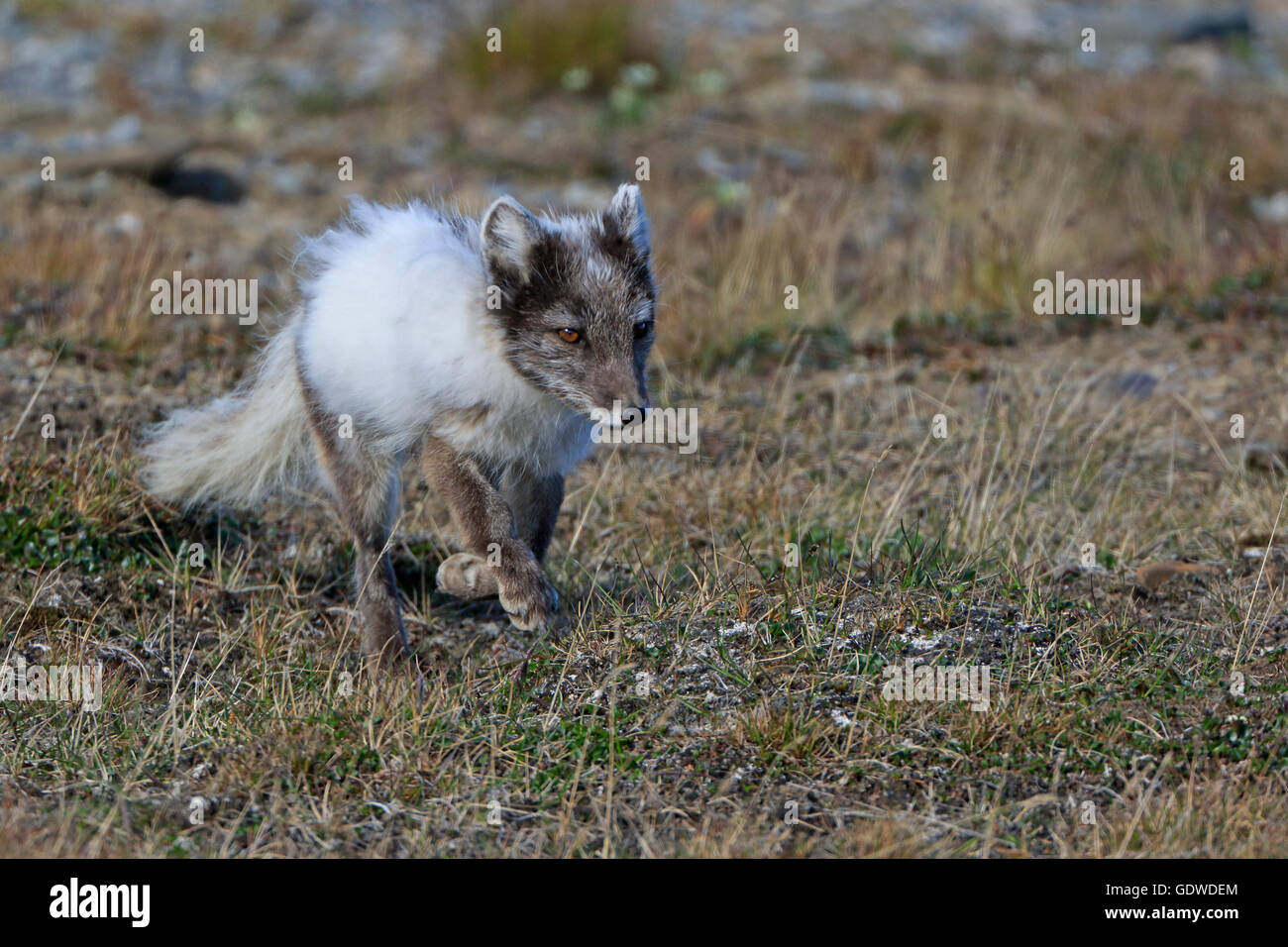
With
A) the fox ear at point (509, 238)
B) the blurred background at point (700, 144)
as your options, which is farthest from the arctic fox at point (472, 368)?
the blurred background at point (700, 144)

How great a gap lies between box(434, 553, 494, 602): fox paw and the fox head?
690 millimetres

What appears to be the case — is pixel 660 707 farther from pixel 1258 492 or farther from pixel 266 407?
pixel 1258 492

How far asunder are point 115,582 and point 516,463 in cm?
169

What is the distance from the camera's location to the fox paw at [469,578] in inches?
203

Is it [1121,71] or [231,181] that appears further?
[1121,71]

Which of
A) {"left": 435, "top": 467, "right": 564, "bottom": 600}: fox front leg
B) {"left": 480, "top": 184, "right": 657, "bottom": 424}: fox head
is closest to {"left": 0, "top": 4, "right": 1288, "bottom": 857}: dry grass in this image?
{"left": 435, "top": 467, "right": 564, "bottom": 600}: fox front leg

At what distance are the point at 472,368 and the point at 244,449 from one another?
142cm

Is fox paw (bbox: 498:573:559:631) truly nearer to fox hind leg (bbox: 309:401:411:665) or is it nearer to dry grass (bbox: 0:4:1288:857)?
dry grass (bbox: 0:4:1288:857)

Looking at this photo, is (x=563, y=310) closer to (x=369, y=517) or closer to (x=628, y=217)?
(x=628, y=217)

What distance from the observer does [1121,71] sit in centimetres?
1481

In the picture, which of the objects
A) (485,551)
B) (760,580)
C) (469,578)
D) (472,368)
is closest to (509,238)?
(472,368)

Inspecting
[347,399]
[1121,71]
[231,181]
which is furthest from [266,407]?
[1121,71]

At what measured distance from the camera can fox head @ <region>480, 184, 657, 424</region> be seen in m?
4.93

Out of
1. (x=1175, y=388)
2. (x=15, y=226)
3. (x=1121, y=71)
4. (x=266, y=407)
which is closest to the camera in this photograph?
(x=266, y=407)
